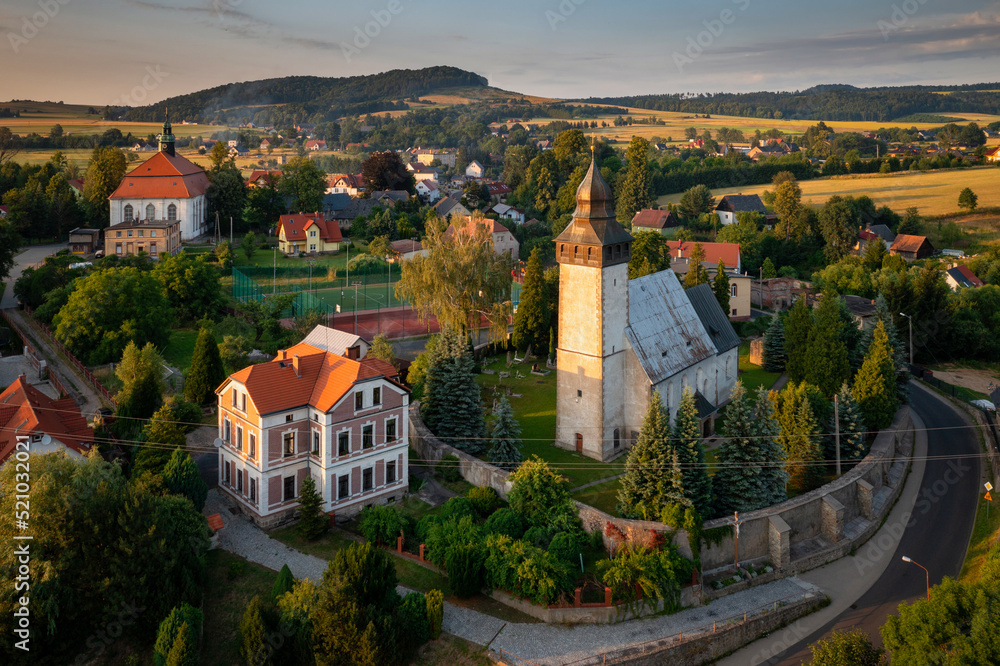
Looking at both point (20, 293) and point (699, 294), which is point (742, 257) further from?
point (20, 293)

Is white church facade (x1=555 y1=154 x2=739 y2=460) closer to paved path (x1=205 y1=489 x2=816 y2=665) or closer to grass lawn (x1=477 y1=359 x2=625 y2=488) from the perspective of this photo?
grass lawn (x1=477 y1=359 x2=625 y2=488)

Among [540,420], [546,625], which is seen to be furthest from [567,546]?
[540,420]

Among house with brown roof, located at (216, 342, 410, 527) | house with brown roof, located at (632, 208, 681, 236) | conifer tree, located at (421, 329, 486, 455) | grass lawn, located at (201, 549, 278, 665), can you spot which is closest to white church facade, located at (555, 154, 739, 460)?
conifer tree, located at (421, 329, 486, 455)

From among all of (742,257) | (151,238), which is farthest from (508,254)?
(151,238)

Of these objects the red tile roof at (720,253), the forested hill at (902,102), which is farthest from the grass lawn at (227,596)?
the forested hill at (902,102)

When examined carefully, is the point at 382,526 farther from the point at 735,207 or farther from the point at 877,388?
the point at 735,207

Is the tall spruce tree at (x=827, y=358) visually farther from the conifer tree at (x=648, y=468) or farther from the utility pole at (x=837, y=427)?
the conifer tree at (x=648, y=468)

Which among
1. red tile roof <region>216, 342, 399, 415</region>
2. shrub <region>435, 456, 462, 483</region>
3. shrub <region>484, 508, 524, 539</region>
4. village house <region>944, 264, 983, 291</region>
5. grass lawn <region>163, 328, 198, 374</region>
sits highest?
village house <region>944, 264, 983, 291</region>
